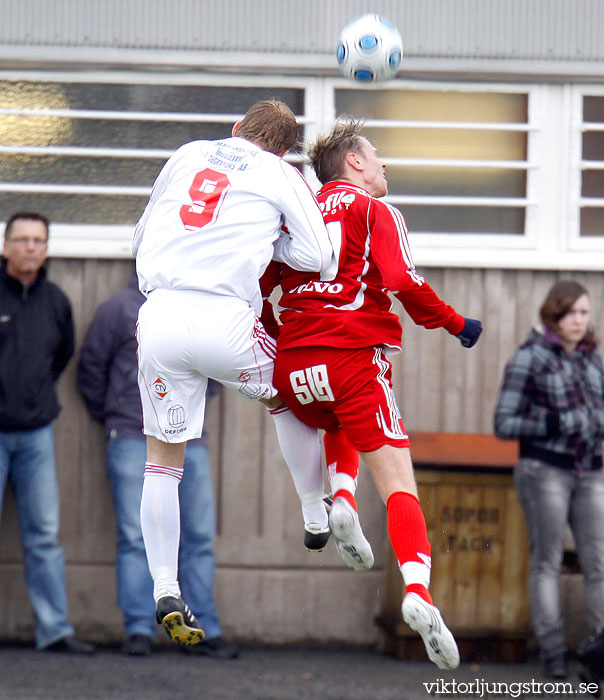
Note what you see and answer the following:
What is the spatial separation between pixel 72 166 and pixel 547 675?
439 cm

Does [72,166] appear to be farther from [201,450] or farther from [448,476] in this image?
[448,476]

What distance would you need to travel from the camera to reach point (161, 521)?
4.57m

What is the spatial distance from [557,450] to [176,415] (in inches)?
130

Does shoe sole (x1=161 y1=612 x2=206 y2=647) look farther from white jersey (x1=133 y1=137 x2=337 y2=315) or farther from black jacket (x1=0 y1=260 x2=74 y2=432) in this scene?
black jacket (x1=0 y1=260 x2=74 y2=432)

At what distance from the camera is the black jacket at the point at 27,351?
727cm

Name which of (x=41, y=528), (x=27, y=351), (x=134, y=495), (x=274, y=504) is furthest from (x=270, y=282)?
(x=274, y=504)

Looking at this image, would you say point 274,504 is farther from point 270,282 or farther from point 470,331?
point 470,331

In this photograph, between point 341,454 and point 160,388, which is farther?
point 341,454

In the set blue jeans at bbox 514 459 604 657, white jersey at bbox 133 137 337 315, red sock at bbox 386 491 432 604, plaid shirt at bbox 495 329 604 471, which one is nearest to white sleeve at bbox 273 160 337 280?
white jersey at bbox 133 137 337 315

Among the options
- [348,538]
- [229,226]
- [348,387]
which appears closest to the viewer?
[229,226]

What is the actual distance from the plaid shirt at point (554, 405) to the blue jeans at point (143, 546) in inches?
75.3

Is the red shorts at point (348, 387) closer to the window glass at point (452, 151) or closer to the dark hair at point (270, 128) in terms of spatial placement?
the dark hair at point (270, 128)

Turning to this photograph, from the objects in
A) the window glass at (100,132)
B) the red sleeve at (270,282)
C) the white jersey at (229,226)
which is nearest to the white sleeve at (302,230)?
the white jersey at (229,226)

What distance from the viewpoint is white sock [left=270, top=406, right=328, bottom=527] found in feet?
15.8
